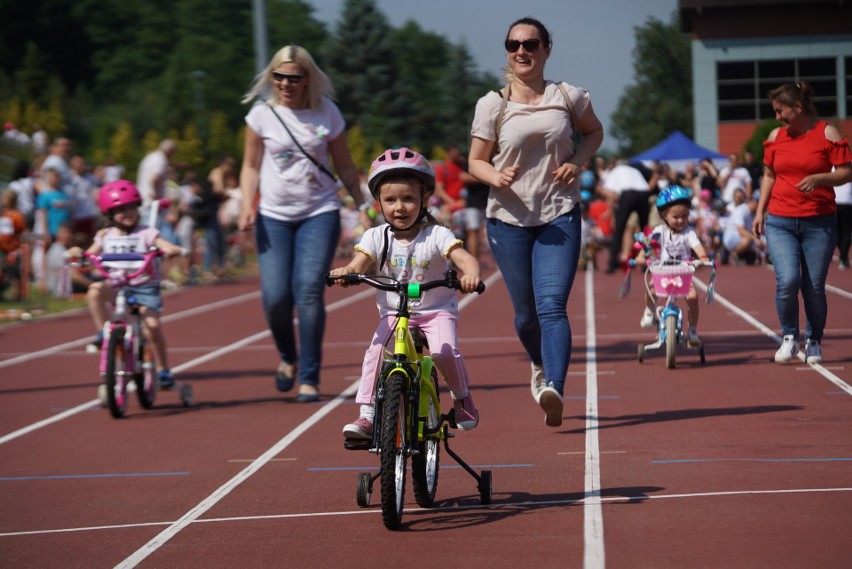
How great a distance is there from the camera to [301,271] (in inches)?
431

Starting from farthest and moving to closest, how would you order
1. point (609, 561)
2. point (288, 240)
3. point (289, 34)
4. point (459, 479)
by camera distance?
point (289, 34), point (288, 240), point (459, 479), point (609, 561)

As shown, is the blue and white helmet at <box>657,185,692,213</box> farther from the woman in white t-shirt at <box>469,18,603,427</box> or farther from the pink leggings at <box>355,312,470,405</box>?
the pink leggings at <box>355,312,470,405</box>

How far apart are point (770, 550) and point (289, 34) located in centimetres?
12538

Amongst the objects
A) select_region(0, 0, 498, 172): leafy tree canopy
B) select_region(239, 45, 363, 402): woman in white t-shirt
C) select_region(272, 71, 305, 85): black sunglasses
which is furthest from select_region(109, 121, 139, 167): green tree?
select_region(272, 71, 305, 85): black sunglasses

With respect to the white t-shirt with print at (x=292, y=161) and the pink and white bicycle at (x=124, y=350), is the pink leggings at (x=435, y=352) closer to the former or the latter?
the white t-shirt with print at (x=292, y=161)

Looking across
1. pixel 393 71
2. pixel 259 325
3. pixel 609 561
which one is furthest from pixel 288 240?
pixel 393 71

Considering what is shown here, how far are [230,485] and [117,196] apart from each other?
3.85 metres

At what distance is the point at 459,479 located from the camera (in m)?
7.96

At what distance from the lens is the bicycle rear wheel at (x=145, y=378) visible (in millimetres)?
11094

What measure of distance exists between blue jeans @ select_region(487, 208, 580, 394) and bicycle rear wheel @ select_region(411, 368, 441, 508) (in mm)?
1645

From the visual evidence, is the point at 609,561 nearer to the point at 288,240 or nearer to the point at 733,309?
the point at 288,240

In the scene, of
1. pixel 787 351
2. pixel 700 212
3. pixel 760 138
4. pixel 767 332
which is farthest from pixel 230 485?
pixel 760 138

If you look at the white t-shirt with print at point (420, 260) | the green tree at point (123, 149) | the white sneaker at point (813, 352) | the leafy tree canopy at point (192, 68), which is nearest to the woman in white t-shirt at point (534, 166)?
the white t-shirt with print at point (420, 260)

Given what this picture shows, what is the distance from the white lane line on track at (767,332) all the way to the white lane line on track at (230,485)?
132 inches
